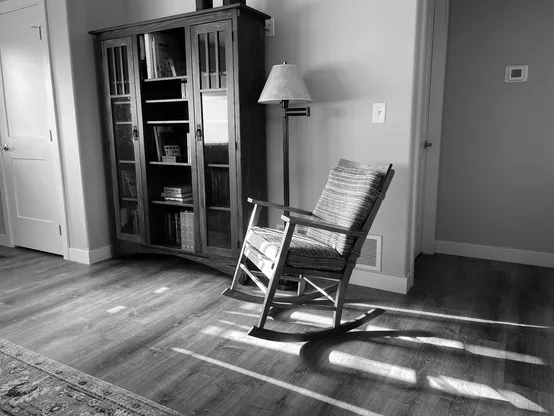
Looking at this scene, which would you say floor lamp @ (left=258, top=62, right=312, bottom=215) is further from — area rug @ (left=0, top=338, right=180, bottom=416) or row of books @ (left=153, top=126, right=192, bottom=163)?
area rug @ (left=0, top=338, right=180, bottom=416)

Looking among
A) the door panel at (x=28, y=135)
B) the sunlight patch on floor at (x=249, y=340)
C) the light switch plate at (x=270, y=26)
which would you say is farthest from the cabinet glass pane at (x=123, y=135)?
the sunlight patch on floor at (x=249, y=340)

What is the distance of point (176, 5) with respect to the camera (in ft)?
11.0

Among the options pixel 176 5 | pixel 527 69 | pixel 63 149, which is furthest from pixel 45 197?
pixel 527 69

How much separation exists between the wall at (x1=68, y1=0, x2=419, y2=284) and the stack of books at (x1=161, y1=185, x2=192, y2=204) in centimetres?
61

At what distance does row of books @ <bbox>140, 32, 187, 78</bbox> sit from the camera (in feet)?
10.2

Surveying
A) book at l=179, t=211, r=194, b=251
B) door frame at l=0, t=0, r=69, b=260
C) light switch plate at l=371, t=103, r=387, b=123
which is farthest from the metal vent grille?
door frame at l=0, t=0, r=69, b=260

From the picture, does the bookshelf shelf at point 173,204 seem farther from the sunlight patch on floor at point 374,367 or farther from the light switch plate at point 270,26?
the sunlight patch on floor at point 374,367

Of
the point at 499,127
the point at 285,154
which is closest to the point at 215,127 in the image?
the point at 285,154

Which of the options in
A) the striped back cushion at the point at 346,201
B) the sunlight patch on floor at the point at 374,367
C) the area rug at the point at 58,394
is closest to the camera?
the area rug at the point at 58,394

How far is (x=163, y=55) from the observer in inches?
123

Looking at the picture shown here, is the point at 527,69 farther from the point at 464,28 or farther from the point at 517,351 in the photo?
the point at 517,351

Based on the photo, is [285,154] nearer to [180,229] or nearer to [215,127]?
[215,127]

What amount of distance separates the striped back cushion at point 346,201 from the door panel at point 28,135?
223cm

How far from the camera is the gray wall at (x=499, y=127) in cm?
316
